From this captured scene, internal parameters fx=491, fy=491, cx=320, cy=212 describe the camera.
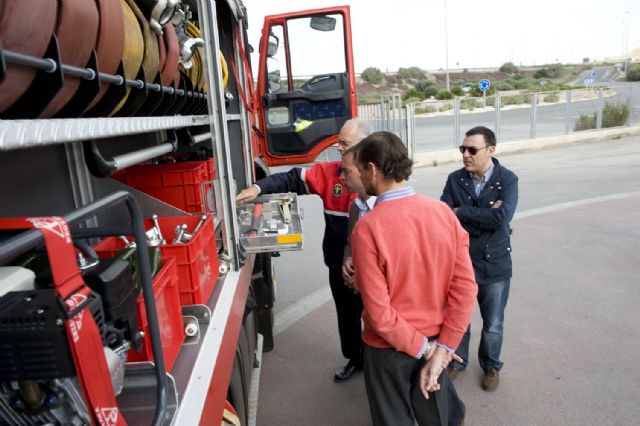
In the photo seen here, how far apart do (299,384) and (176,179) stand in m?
1.86

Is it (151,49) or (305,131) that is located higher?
(151,49)

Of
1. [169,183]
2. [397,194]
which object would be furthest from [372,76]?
[397,194]

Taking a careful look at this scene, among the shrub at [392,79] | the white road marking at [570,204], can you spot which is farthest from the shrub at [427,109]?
the shrub at [392,79]

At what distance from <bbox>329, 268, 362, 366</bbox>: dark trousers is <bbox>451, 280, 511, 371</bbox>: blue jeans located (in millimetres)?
853

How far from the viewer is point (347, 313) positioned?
355cm

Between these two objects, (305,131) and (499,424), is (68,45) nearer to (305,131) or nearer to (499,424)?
(499,424)

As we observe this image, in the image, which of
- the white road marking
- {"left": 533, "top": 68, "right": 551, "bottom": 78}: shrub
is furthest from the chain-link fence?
{"left": 533, "top": 68, "right": 551, "bottom": 78}: shrub

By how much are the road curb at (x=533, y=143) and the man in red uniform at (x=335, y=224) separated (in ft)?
32.6

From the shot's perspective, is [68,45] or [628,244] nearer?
[68,45]

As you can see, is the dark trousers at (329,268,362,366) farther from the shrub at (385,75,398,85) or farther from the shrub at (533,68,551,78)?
the shrub at (533,68,551,78)

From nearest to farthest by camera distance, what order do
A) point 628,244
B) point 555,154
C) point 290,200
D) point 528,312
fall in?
point 290,200
point 528,312
point 628,244
point 555,154

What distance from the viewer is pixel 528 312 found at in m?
4.43

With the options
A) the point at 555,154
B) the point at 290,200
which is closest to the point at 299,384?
the point at 290,200

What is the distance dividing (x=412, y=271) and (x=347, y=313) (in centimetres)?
156
